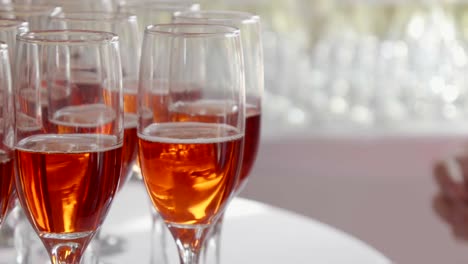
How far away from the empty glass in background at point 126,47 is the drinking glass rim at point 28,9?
3cm

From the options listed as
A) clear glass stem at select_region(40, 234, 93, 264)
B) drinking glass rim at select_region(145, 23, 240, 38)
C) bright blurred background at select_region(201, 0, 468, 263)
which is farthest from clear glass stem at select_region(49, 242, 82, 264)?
bright blurred background at select_region(201, 0, 468, 263)

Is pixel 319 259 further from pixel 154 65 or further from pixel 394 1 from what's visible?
pixel 394 1

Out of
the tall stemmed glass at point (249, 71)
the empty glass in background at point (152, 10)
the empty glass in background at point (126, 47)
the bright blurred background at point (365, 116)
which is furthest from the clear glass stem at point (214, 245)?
the bright blurred background at point (365, 116)

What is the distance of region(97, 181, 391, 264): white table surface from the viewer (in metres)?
1.21

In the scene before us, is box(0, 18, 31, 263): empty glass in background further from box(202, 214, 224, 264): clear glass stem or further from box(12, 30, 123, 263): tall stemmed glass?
box(202, 214, 224, 264): clear glass stem

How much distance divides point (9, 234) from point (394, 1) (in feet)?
5.50

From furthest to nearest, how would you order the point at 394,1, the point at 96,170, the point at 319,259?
the point at 394,1
the point at 319,259
the point at 96,170

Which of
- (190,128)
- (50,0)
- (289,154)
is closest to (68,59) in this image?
(190,128)

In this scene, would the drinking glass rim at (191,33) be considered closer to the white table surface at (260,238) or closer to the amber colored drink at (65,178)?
the amber colored drink at (65,178)

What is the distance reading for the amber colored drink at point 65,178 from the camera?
2.72 feet

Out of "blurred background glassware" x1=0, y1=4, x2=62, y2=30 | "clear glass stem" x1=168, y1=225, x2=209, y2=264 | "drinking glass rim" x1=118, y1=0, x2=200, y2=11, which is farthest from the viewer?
"drinking glass rim" x1=118, y1=0, x2=200, y2=11

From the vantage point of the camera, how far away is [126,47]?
106cm

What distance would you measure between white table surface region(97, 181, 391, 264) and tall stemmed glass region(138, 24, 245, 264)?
0.93 feet

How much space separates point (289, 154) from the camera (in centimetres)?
276
